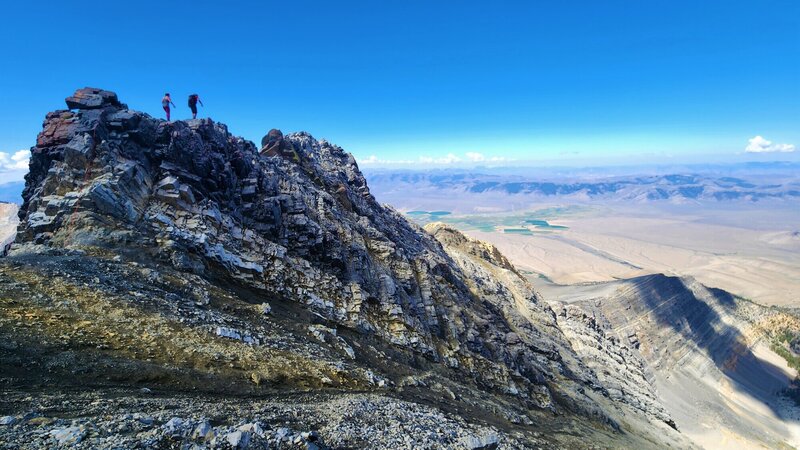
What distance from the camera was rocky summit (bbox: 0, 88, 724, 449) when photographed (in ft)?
44.7

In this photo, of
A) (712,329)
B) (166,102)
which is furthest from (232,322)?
(712,329)

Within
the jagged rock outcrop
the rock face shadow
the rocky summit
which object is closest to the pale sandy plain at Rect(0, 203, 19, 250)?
the jagged rock outcrop

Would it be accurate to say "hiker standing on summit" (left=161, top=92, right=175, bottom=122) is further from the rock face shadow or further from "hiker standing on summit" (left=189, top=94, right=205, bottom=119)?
the rock face shadow

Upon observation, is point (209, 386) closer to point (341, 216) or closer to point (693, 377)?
point (341, 216)

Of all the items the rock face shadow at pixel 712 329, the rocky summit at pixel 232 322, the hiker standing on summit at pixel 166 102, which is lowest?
the rock face shadow at pixel 712 329

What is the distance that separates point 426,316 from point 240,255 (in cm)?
1796

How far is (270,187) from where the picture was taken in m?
36.4

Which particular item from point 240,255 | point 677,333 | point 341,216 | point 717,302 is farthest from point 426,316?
point 717,302

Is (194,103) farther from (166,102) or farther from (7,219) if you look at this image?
(7,219)

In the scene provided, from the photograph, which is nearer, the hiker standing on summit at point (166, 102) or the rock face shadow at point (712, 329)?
the hiker standing on summit at point (166, 102)

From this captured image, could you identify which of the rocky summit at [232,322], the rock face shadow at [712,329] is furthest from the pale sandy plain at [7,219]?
the rock face shadow at [712,329]

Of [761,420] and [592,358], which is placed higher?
[592,358]

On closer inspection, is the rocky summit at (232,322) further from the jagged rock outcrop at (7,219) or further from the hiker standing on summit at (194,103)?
the jagged rock outcrop at (7,219)

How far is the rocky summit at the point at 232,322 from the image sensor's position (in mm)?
13617
